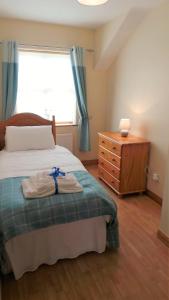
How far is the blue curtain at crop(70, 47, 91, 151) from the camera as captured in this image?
381 cm

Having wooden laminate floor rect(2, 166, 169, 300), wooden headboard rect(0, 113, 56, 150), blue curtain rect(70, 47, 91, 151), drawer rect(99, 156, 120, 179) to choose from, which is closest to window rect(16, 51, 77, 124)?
blue curtain rect(70, 47, 91, 151)

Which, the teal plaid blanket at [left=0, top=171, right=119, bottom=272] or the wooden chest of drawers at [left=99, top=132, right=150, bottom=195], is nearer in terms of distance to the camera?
the teal plaid blanket at [left=0, top=171, right=119, bottom=272]

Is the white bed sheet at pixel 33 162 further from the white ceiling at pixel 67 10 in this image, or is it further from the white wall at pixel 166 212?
the white ceiling at pixel 67 10

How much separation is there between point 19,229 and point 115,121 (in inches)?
109

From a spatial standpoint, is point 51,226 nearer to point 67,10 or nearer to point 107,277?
point 107,277

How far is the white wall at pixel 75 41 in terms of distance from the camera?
348 centimetres

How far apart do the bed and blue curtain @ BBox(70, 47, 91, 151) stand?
6.42ft

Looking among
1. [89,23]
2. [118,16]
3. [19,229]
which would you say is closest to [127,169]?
[19,229]

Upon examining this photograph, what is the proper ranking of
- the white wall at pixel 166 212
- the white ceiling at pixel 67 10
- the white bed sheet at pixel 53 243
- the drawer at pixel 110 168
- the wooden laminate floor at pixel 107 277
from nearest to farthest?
the wooden laminate floor at pixel 107 277 → the white bed sheet at pixel 53 243 → the white wall at pixel 166 212 → the white ceiling at pixel 67 10 → the drawer at pixel 110 168

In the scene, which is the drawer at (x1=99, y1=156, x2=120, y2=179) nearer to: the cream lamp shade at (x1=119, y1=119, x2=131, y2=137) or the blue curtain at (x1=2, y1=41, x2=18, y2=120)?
the cream lamp shade at (x1=119, y1=119, x2=131, y2=137)

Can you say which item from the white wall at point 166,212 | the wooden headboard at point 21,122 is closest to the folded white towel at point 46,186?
the white wall at point 166,212

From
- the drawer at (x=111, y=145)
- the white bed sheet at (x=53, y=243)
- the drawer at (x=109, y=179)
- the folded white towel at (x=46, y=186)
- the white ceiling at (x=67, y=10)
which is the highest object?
the white ceiling at (x=67, y=10)

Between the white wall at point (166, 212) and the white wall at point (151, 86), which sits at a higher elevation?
the white wall at point (151, 86)

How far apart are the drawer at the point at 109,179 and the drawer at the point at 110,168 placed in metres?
0.06
